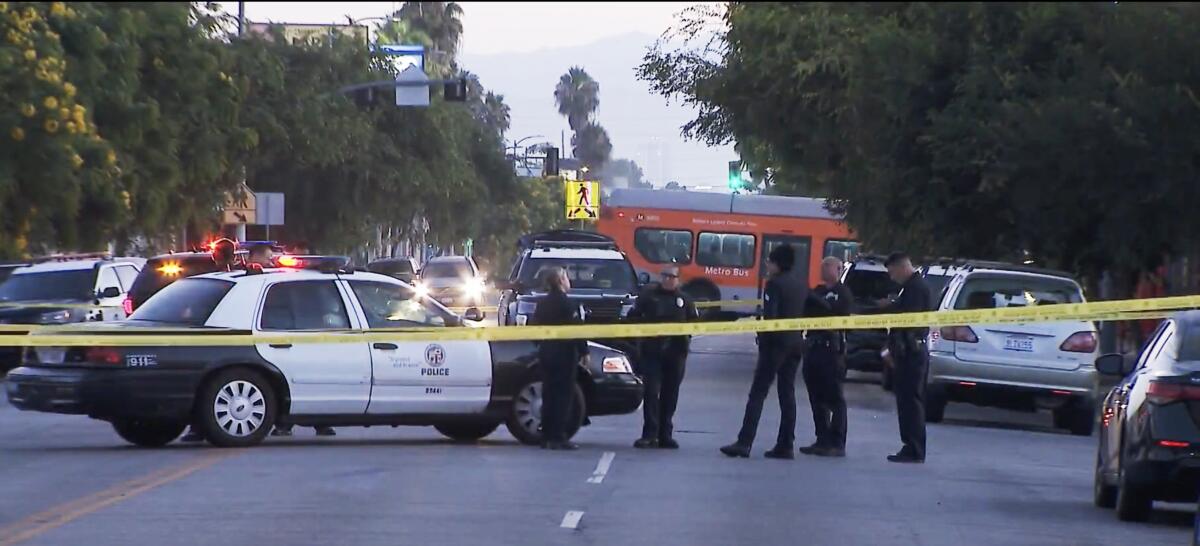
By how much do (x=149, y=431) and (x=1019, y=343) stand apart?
944 centimetres

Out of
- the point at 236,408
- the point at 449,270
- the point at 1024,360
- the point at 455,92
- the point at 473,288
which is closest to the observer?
the point at 236,408

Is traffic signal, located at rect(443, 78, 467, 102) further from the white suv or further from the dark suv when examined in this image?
the white suv

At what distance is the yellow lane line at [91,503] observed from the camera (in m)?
10.4

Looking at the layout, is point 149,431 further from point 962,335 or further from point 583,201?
point 583,201

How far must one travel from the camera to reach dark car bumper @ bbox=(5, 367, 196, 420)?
14.6 metres

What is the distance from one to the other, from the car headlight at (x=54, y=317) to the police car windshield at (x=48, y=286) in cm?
68

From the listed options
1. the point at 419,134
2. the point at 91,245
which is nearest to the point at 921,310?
the point at 91,245

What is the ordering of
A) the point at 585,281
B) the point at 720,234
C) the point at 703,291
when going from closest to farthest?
1. the point at 585,281
2. the point at 703,291
3. the point at 720,234

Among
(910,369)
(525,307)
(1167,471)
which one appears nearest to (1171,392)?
(1167,471)

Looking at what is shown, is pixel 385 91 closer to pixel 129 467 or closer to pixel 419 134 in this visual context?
pixel 419 134

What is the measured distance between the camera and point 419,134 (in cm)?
5444

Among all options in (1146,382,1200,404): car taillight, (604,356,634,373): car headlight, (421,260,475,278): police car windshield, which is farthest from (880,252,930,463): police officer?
(421,260,475,278): police car windshield

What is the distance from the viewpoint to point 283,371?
1521cm

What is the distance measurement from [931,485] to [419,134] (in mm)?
41712
